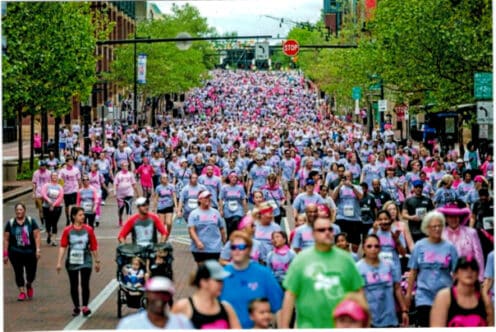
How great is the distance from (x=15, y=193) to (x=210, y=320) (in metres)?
27.0

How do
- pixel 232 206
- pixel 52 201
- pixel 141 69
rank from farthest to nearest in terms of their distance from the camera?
1. pixel 141 69
2. pixel 52 201
3. pixel 232 206

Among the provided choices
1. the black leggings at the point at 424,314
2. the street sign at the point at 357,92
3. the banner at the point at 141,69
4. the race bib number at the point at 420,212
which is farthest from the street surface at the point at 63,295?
the banner at the point at 141,69

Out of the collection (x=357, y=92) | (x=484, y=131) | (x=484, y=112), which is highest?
(x=357, y=92)

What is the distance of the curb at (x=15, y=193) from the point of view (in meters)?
33.4

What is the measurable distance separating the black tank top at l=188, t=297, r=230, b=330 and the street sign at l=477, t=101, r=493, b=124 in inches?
516

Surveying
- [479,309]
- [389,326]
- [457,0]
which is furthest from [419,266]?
[457,0]

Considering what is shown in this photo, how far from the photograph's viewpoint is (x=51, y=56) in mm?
39781

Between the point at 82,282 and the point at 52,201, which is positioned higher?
the point at 52,201

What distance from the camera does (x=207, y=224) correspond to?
607 inches

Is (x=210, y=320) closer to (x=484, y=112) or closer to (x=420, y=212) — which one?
(x=420, y=212)

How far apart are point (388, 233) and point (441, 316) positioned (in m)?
3.87

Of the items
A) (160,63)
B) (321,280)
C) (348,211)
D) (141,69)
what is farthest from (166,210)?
(160,63)

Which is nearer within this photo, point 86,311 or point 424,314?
point 424,314

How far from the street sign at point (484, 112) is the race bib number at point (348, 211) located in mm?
3219
